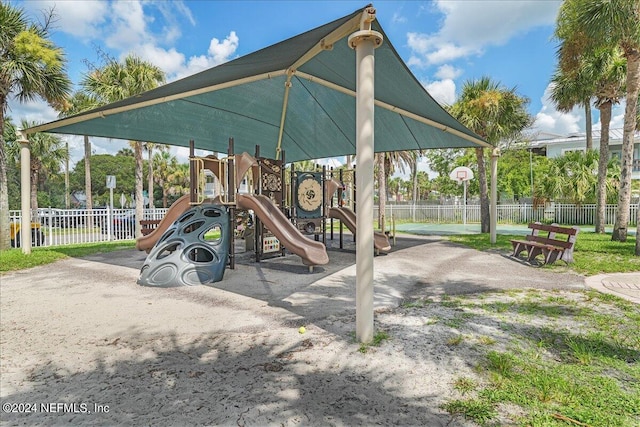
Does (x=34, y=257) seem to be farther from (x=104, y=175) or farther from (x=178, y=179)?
(x=104, y=175)

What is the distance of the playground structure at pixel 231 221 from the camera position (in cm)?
674

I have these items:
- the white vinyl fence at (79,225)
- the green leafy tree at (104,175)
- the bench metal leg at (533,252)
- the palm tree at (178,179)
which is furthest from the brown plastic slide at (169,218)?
the green leafy tree at (104,175)

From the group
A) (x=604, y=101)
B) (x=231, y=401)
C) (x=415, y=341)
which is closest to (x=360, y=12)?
(x=415, y=341)

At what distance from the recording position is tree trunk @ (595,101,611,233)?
14.3m

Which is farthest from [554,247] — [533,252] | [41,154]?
[41,154]

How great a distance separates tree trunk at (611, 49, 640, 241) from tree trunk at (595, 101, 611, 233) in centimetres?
338

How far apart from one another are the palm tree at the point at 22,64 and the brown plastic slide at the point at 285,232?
26.8ft

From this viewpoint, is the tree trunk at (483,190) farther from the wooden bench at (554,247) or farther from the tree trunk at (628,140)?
the wooden bench at (554,247)

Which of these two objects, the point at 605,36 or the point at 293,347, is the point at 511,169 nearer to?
A: the point at 605,36

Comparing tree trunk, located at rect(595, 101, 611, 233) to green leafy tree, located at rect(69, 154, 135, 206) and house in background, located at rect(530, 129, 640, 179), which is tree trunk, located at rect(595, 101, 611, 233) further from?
green leafy tree, located at rect(69, 154, 135, 206)

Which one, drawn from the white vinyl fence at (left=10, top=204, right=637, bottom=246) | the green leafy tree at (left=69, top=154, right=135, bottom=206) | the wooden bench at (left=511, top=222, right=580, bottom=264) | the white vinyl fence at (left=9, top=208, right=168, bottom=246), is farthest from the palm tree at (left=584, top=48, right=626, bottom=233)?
the green leafy tree at (left=69, top=154, right=135, bottom=206)

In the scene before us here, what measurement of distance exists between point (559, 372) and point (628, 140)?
12075 millimetres

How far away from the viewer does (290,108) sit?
11961mm

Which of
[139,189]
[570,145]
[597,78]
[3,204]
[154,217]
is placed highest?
[570,145]
